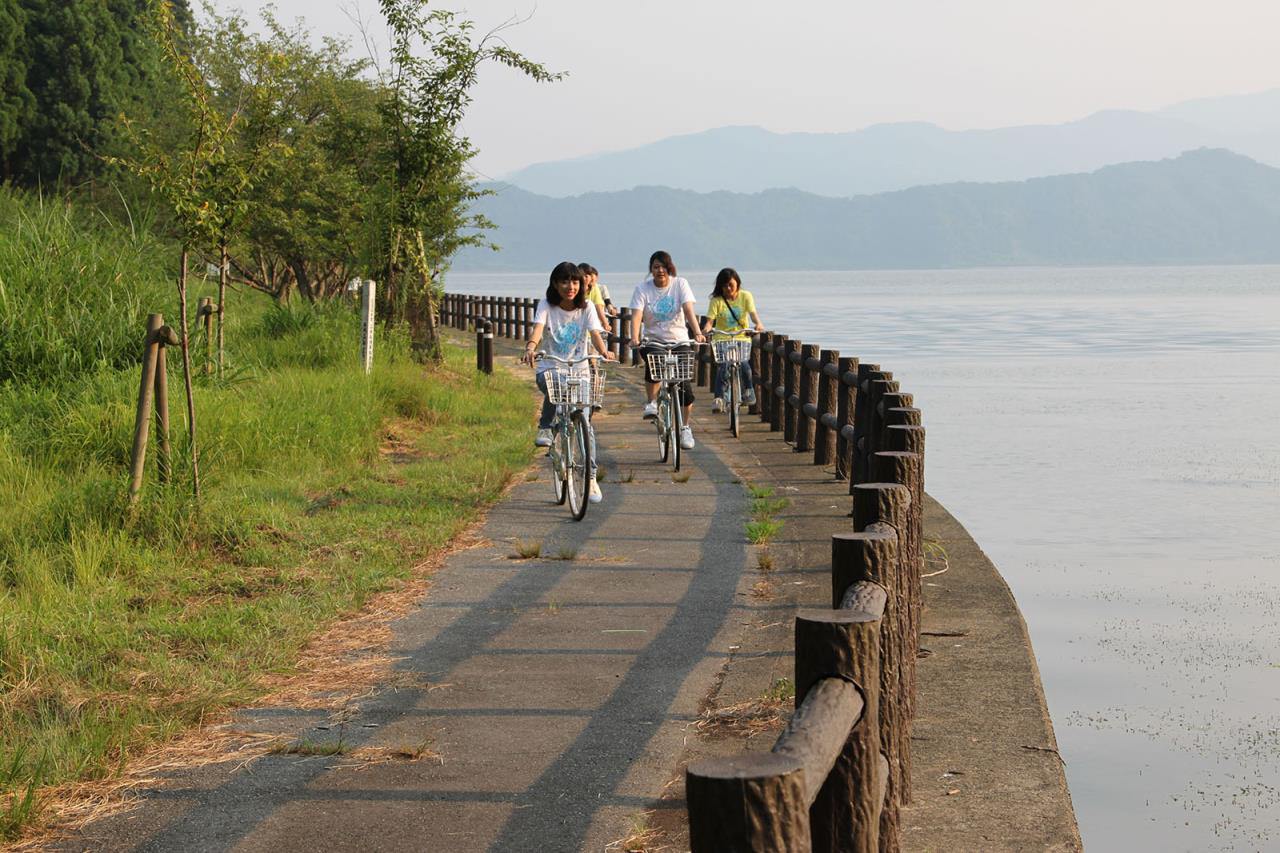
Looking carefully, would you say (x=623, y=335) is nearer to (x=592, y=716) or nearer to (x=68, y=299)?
(x=68, y=299)

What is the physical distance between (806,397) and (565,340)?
397 centimetres

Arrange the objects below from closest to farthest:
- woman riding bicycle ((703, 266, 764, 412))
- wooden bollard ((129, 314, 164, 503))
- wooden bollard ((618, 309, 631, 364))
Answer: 1. wooden bollard ((129, 314, 164, 503))
2. woman riding bicycle ((703, 266, 764, 412))
3. wooden bollard ((618, 309, 631, 364))

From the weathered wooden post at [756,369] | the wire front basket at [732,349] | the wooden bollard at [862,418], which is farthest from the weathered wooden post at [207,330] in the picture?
the weathered wooden post at [756,369]

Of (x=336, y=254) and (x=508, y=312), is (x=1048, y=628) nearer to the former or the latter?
(x=336, y=254)

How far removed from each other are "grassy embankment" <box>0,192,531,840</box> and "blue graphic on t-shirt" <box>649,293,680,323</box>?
1.75m

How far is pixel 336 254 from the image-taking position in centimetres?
3350

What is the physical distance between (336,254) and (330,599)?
2688 cm

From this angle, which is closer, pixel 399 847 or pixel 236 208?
pixel 399 847

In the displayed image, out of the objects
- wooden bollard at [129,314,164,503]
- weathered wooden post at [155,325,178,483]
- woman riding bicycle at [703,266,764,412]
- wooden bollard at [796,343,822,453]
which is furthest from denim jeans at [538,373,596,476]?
woman riding bicycle at [703,266,764,412]

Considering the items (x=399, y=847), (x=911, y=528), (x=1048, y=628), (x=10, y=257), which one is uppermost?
(x=10, y=257)

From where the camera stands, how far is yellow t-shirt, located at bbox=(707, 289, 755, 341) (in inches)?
598

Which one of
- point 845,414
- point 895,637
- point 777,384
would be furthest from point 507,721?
point 777,384

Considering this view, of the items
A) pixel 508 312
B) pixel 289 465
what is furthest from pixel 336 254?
pixel 289 465

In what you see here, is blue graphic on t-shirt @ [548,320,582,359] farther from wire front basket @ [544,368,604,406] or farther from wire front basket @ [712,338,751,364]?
wire front basket @ [712,338,751,364]
